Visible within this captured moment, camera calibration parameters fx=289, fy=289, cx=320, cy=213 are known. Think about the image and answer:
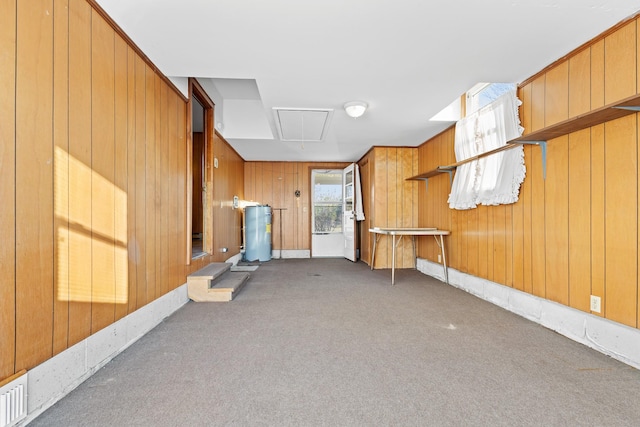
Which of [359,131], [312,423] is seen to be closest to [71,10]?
[312,423]

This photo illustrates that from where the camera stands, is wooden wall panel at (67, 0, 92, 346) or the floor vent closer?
the floor vent

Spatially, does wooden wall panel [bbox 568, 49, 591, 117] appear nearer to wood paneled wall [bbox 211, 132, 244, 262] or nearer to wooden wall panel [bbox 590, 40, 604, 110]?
wooden wall panel [bbox 590, 40, 604, 110]

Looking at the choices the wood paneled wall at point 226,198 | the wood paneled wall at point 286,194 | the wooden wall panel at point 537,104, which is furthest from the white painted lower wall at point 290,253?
the wooden wall panel at point 537,104

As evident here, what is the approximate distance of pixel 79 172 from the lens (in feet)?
5.41

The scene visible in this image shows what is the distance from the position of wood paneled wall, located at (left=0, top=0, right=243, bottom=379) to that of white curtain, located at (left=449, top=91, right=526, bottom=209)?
3.35 meters

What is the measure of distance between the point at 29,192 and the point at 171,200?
5.14 feet

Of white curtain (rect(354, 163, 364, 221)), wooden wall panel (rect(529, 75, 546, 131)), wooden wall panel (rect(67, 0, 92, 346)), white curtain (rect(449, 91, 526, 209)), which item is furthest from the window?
wooden wall panel (rect(67, 0, 92, 346))

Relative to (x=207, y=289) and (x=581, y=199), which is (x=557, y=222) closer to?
(x=581, y=199)

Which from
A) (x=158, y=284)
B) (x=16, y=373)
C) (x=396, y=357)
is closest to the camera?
(x=16, y=373)

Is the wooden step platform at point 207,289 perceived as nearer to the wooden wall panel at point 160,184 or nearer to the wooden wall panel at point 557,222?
the wooden wall panel at point 160,184

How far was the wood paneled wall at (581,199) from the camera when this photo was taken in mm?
1897

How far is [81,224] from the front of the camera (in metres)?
1.67

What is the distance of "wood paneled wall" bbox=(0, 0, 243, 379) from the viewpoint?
49.8 inches

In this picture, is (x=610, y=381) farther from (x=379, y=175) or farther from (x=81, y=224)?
(x=379, y=175)
